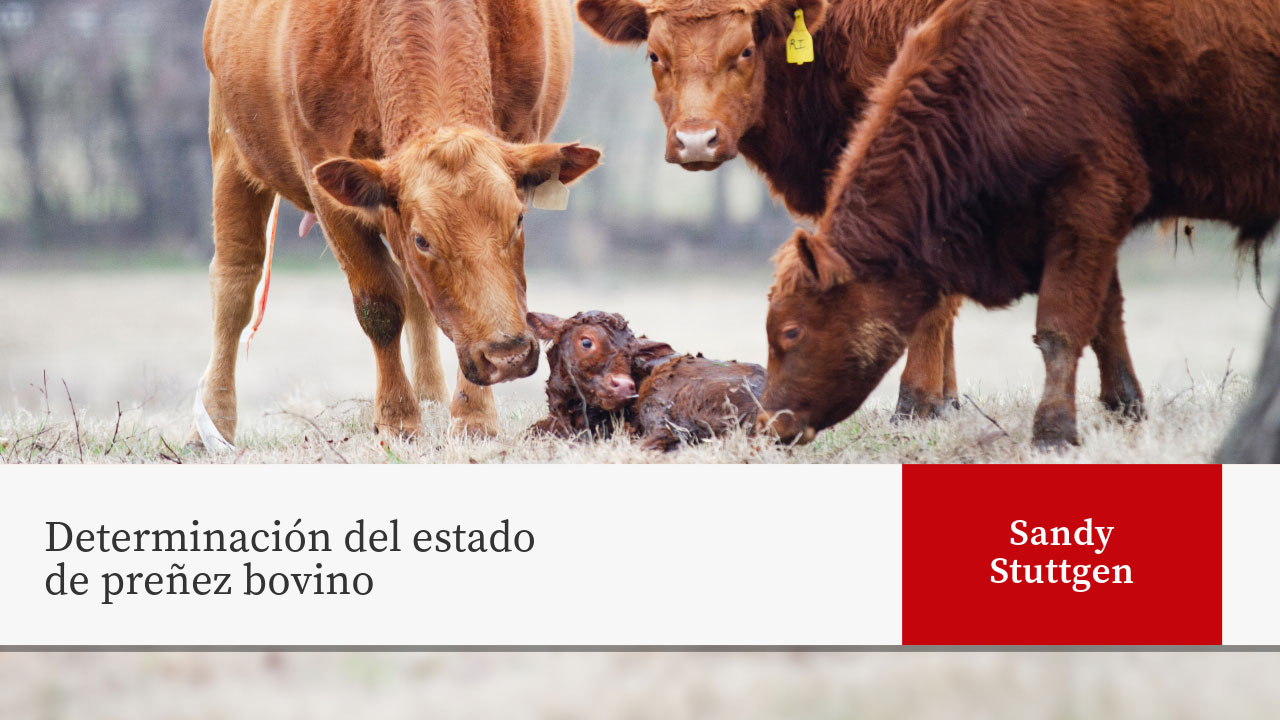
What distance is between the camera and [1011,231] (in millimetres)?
4617

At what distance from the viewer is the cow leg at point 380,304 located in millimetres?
5617

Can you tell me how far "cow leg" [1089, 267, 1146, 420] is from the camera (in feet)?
17.0

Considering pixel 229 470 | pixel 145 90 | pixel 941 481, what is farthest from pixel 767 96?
pixel 145 90

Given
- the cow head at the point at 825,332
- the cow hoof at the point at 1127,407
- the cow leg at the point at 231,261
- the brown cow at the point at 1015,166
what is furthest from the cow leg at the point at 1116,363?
the cow leg at the point at 231,261

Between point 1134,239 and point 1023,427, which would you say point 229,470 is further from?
point 1134,239

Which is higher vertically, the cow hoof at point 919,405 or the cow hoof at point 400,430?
the cow hoof at point 919,405

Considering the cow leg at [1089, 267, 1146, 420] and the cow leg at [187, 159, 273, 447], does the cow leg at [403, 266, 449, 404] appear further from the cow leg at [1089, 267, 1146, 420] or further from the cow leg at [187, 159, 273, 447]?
the cow leg at [1089, 267, 1146, 420]

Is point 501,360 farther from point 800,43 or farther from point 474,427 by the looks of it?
point 800,43

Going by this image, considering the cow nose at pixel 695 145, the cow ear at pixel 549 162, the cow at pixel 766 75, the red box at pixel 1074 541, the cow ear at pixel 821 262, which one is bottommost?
the red box at pixel 1074 541

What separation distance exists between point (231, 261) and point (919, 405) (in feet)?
12.5

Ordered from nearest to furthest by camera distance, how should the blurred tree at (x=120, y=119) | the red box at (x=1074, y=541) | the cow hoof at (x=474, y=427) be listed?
the red box at (x=1074, y=541) < the cow hoof at (x=474, y=427) < the blurred tree at (x=120, y=119)

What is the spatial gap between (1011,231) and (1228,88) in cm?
99

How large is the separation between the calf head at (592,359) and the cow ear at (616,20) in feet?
4.77

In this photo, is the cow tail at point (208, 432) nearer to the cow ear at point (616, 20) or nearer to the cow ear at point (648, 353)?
the cow ear at point (648, 353)
